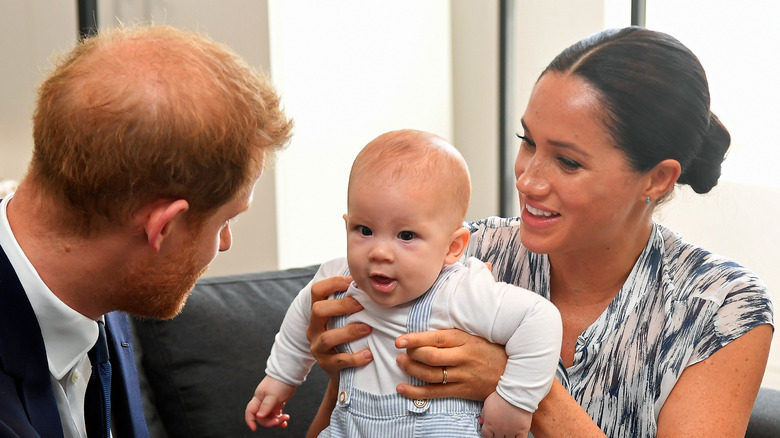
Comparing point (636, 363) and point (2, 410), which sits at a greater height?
point (2, 410)

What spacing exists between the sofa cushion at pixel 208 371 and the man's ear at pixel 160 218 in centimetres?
91

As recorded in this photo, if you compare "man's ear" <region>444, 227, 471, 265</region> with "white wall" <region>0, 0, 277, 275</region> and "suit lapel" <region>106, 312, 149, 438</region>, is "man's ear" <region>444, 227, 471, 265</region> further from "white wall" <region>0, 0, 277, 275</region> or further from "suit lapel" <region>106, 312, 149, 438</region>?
"white wall" <region>0, 0, 277, 275</region>

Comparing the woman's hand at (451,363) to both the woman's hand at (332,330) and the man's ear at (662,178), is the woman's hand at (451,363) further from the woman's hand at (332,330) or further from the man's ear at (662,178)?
the man's ear at (662,178)

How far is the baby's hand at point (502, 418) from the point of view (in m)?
1.41

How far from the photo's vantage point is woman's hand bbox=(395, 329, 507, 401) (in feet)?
4.65

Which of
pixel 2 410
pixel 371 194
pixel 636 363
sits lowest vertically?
pixel 636 363

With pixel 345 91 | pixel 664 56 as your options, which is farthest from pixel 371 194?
pixel 345 91

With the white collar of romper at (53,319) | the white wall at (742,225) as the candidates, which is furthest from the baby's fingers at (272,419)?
the white wall at (742,225)

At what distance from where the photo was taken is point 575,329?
1729 mm

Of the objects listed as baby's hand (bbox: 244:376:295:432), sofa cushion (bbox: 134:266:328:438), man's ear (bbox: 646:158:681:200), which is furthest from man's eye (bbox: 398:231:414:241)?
sofa cushion (bbox: 134:266:328:438)

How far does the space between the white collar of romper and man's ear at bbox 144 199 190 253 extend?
19 centimetres

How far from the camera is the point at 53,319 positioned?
1370 mm

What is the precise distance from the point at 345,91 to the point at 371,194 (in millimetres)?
2674

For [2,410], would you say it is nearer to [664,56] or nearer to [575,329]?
[575,329]
